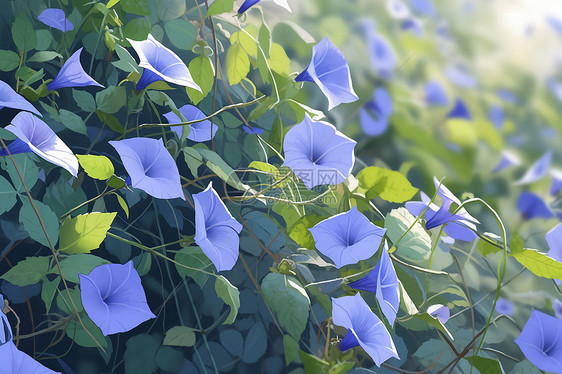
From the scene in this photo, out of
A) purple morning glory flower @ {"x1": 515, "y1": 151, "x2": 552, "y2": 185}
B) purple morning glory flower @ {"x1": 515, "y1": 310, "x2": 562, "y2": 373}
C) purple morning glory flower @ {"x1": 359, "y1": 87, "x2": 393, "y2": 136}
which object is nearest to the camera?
purple morning glory flower @ {"x1": 515, "y1": 310, "x2": 562, "y2": 373}

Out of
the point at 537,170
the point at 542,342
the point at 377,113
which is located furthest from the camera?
the point at 537,170

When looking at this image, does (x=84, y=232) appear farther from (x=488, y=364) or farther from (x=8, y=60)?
(x=488, y=364)

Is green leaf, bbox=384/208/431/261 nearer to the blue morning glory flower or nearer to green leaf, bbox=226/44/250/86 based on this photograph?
green leaf, bbox=226/44/250/86

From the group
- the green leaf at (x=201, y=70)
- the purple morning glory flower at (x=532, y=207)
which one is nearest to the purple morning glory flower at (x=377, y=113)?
the purple morning glory flower at (x=532, y=207)

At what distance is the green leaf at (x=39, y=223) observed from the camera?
17.6 inches

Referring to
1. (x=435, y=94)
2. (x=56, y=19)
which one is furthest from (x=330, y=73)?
(x=435, y=94)

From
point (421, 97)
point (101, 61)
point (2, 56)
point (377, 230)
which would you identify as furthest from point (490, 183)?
point (2, 56)

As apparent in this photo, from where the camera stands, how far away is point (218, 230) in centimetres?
47

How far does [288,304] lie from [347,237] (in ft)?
0.28

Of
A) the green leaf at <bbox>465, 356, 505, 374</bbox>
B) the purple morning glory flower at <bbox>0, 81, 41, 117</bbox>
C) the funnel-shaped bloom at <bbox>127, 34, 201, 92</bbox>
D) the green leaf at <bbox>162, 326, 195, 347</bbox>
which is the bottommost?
the green leaf at <bbox>162, 326, 195, 347</bbox>

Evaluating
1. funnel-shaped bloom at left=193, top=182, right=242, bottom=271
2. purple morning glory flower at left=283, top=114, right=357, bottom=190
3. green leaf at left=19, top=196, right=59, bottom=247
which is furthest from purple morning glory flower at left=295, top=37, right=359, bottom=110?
green leaf at left=19, top=196, right=59, bottom=247

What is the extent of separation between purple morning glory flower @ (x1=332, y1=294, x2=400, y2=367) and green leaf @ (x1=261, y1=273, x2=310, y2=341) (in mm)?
59

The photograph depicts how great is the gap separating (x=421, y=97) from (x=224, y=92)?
0.52 meters

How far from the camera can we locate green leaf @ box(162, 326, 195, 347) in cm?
55
